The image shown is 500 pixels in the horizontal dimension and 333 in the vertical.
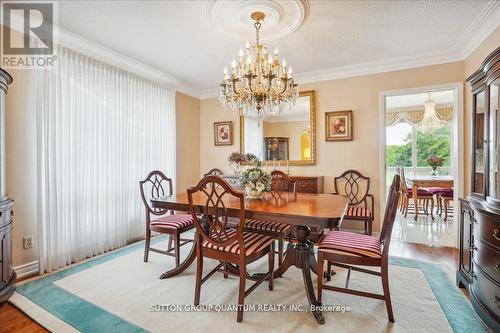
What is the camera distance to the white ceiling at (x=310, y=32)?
7.58 ft

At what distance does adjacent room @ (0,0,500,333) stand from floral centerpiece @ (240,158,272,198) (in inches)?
0.8

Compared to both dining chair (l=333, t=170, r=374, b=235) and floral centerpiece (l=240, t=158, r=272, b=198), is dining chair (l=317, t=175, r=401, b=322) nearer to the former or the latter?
floral centerpiece (l=240, t=158, r=272, b=198)

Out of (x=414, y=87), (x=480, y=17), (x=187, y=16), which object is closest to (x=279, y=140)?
(x=414, y=87)

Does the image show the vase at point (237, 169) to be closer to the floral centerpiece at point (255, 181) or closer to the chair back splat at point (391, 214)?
the floral centerpiece at point (255, 181)

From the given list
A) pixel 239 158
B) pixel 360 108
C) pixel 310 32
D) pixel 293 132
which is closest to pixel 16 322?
pixel 239 158

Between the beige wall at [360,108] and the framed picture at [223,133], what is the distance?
1.39m

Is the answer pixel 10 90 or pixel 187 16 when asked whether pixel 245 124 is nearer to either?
pixel 187 16

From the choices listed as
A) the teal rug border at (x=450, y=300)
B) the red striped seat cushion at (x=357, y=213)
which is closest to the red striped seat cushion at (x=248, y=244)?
the teal rug border at (x=450, y=300)

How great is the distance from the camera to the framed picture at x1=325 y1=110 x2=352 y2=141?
12.7 ft

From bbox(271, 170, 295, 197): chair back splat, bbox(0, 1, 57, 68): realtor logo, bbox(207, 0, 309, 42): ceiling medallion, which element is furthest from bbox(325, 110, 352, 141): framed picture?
bbox(0, 1, 57, 68): realtor logo

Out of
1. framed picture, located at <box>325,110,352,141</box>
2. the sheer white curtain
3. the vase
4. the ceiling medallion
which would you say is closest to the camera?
the ceiling medallion

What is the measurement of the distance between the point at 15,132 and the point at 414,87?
469 centimetres

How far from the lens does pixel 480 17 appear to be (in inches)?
97.2

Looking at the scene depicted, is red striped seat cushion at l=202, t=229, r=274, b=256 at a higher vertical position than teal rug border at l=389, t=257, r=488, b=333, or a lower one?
higher
